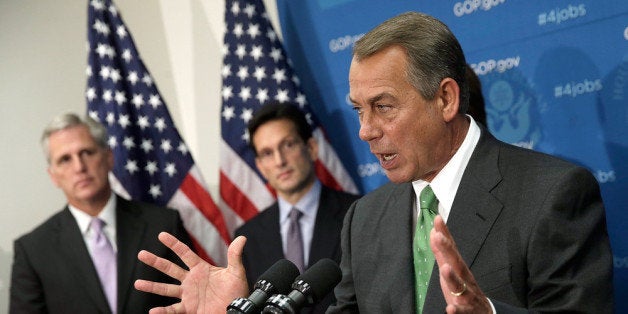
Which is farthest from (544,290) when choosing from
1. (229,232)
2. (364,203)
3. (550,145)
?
(229,232)

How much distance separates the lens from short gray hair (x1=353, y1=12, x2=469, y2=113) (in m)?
2.13

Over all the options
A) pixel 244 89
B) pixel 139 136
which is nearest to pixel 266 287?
pixel 244 89

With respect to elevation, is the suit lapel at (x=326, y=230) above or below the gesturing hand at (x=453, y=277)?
below

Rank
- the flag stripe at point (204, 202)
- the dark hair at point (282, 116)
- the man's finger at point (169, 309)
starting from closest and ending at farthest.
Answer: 1. the man's finger at point (169, 309)
2. the dark hair at point (282, 116)
3. the flag stripe at point (204, 202)

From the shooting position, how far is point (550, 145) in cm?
318

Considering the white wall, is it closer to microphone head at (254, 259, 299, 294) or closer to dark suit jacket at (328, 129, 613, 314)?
dark suit jacket at (328, 129, 613, 314)

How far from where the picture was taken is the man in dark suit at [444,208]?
1.87 meters

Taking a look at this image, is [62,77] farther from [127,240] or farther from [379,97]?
[379,97]

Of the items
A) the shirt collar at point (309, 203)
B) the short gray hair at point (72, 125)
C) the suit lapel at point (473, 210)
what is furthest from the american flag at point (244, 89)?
the suit lapel at point (473, 210)

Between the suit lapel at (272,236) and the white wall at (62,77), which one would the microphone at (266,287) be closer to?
the suit lapel at (272,236)

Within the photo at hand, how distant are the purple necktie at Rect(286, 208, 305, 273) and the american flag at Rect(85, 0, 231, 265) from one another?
0.67 meters

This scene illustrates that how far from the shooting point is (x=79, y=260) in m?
3.93

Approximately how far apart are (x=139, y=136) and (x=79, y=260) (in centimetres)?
Result: 92

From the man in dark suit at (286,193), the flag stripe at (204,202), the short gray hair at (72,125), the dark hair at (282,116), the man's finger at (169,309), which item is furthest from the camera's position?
the flag stripe at (204,202)
